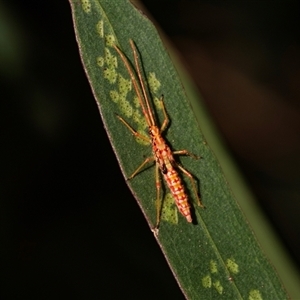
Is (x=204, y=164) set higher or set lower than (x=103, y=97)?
lower

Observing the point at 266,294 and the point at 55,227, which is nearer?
the point at 266,294

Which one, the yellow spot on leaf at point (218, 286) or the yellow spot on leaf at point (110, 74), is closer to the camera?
the yellow spot on leaf at point (110, 74)

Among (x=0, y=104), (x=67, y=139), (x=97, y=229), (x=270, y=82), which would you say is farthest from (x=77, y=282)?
(x=270, y=82)

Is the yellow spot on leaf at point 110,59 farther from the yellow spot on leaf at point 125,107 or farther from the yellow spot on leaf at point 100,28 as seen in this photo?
the yellow spot on leaf at point 125,107

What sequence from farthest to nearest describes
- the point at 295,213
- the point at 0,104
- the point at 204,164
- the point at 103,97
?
the point at 295,213
the point at 0,104
the point at 204,164
the point at 103,97

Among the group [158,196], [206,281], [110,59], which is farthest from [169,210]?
[110,59]

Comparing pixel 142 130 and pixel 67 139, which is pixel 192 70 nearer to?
pixel 67 139

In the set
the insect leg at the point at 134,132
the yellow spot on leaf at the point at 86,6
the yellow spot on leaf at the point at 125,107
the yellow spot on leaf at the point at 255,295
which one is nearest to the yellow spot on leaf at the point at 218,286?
the yellow spot on leaf at the point at 255,295
